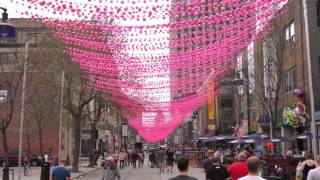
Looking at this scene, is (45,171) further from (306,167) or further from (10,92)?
(306,167)

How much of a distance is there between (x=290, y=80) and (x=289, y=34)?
11.1 feet

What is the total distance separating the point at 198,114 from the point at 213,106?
3481 centimetres

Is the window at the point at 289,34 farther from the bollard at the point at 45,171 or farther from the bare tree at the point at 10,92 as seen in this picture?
the bollard at the point at 45,171

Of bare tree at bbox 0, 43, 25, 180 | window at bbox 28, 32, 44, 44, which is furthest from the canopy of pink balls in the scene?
window at bbox 28, 32, 44, 44

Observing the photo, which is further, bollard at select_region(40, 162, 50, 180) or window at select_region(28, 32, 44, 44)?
window at select_region(28, 32, 44, 44)

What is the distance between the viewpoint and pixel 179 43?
19.1 m

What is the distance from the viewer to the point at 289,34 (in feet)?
122

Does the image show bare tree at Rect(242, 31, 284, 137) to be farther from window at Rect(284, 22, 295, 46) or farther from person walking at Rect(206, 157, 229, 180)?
person walking at Rect(206, 157, 229, 180)

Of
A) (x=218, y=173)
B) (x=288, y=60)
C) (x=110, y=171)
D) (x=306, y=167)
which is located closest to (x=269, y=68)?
(x=288, y=60)

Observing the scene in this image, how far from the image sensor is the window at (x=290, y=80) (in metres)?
36.4

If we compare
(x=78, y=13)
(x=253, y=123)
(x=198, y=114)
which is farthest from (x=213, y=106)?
(x=78, y=13)

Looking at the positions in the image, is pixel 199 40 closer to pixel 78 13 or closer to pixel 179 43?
pixel 179 43

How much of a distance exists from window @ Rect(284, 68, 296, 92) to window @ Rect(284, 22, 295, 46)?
2.03 metres

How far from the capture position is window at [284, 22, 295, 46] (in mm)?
36234
